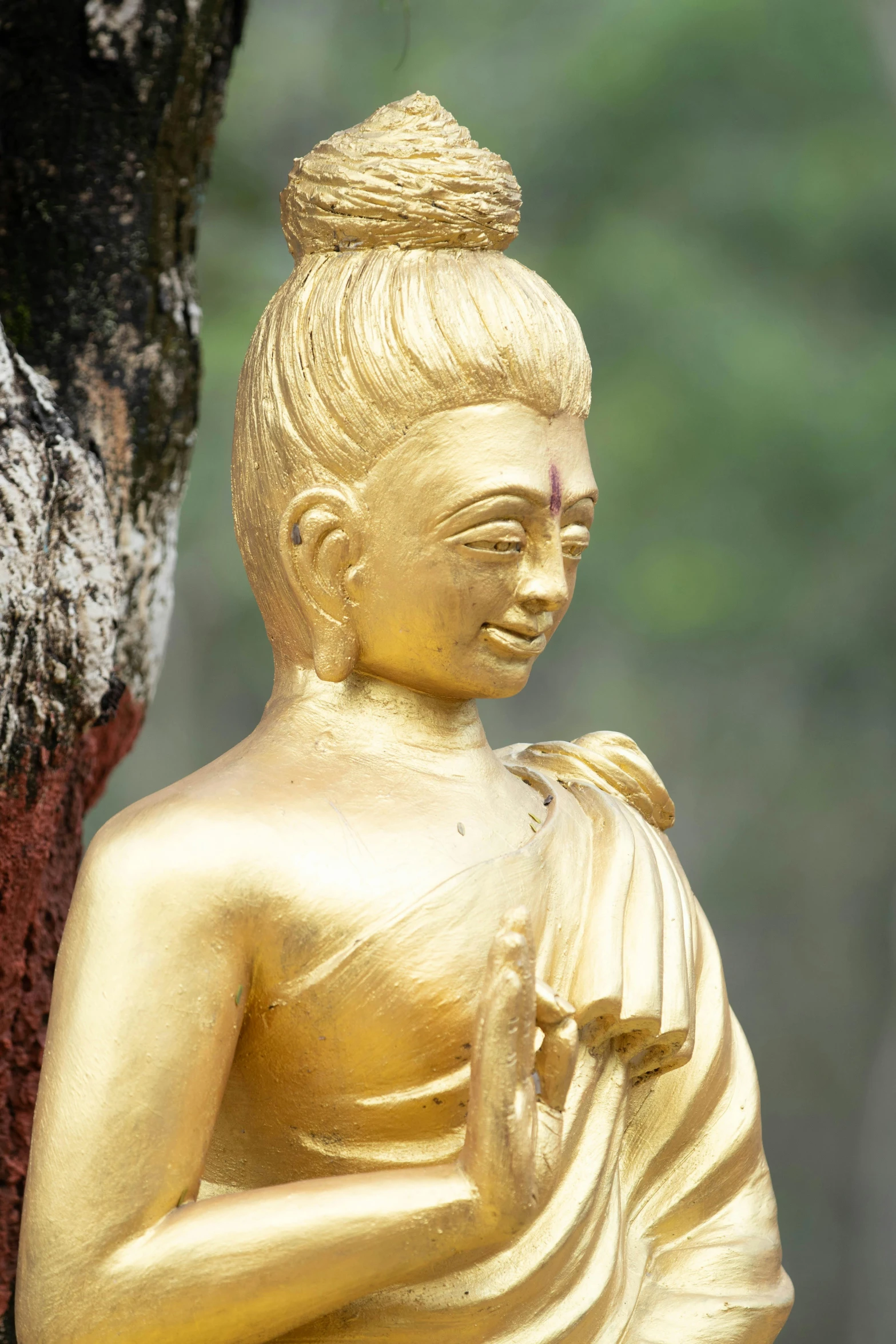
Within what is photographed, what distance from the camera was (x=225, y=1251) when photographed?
4.67 ft

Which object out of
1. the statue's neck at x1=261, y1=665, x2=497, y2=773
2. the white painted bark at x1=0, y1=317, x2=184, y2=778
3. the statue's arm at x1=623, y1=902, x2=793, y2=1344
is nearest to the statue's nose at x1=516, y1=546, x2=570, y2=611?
the statue's neck at x1=261, y1=665, x2=497, y2=773

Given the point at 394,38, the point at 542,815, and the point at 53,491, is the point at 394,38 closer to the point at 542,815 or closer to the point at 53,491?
the point at 53,491

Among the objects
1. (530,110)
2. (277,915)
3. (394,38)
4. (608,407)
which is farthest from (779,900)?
(277,915)

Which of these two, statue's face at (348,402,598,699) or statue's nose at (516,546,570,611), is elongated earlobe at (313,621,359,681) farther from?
statue's nose at (516,546,570,611)

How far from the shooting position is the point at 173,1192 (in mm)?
1455

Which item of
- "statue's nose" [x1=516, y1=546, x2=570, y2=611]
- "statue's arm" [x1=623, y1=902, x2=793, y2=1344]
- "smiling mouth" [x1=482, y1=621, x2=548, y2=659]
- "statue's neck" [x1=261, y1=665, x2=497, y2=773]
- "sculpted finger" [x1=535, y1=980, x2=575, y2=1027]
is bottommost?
"statue's arm" [x1=623, y1=902, x2=793, y2=1344]

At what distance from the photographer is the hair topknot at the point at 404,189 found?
1.60 meters

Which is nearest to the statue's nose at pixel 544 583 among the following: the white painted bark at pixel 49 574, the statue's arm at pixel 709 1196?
the statue's arm at pixel 709 1196

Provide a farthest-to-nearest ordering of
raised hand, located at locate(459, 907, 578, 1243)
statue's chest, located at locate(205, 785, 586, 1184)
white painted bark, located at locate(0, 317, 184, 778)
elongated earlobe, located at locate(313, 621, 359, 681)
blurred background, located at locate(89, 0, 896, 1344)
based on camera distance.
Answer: blurred background, located at locate(89, 0, 896, 1344) < white painted bark, located at locate(0, 317, 184, 778) < elongated earlobe, located at locate(313, 621, 359, 681) < statue's chest, located at locate(205, 785, 586, 1184) < raised hand, located at locate(459, 907, 578, 1243)

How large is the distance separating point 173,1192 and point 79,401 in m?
1.20

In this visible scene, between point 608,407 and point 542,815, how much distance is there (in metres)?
2.26

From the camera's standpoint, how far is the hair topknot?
5.26 feet

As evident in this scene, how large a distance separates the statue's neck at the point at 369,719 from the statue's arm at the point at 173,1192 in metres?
0.25

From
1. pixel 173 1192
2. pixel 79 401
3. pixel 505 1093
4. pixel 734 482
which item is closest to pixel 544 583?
pixel 505 1093
